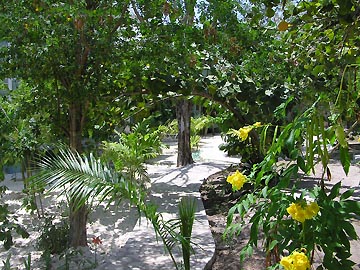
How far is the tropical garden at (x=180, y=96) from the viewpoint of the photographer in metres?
1.96

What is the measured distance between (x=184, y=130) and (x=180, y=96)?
16.9 feet

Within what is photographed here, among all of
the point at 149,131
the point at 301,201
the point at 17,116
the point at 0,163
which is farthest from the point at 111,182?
the point at 149,131

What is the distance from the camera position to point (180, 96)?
6.10 meters

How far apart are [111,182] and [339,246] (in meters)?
1.58

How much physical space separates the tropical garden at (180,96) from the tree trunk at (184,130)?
3.46 meters

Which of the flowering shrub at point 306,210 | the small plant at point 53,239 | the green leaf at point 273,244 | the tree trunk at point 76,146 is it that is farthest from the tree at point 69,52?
the flowering shrub at point 306,210

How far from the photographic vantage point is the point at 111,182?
2932 mm

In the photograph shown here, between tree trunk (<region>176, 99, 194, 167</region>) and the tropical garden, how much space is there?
3462 mm

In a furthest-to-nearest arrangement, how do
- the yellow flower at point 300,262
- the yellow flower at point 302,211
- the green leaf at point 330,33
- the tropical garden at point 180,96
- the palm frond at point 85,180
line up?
1. the green leaf at point 330,33
2. the palm frond at point 85,180
3. the tropical garden at point 180,96
4. the yellow flower at point 302,211
5. the yellow flower at point 300,262

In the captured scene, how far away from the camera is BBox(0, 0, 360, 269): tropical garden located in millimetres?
1965

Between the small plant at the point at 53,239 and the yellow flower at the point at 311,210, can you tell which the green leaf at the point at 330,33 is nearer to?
the yellow flower at the point at 311,210

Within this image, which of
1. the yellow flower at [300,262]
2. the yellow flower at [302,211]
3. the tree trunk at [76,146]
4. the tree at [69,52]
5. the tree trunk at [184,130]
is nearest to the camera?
the yellow flower at [300,262]

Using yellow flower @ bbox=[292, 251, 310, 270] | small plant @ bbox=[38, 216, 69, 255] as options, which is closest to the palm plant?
yellow flower @ bbox=[292, 251, 310, 270]

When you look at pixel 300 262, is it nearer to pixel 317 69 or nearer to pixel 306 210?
pixel 306 210
